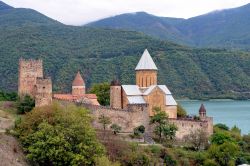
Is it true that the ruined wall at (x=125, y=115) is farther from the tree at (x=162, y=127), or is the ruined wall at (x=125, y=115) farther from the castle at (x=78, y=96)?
the castle at (x=78, y=96)

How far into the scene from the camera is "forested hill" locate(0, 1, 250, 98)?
91625 mm

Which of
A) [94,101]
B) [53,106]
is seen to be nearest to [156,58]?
[94,101]

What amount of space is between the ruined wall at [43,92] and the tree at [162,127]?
6687 mm

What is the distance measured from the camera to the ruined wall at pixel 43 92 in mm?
30938

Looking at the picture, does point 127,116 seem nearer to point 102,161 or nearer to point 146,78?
A: point 146,78

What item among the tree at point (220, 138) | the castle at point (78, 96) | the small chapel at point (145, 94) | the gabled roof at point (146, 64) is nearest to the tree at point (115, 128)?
the small chapel at point (145, 94)

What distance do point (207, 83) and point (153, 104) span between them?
239 ft

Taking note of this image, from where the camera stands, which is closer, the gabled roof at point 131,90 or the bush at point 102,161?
the bush at point 102,161

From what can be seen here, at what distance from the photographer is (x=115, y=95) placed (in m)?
35.5

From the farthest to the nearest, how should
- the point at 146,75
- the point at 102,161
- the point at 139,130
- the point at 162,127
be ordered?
the point at 146,75
the point at 162,127
the point at 139,130
the point at 102,161

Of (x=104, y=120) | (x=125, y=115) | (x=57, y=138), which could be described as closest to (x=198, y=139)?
(x=125, y=115)

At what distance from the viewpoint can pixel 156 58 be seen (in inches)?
4166

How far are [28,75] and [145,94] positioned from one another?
7.90m

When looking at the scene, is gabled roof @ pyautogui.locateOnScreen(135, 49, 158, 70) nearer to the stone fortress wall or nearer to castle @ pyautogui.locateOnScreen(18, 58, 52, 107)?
the stone fortress wall
